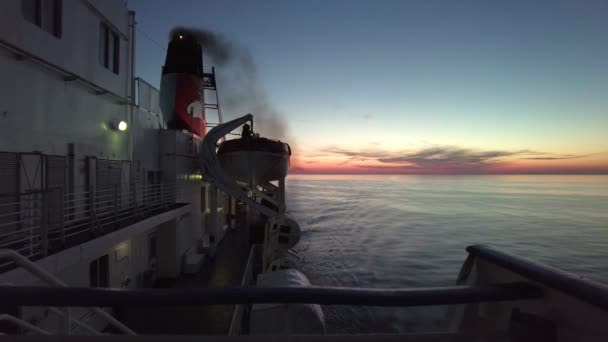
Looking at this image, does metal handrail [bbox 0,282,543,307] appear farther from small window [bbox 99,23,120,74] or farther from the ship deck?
small window [bbox 99,23,120,74]

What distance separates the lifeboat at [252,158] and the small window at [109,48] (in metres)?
5.86

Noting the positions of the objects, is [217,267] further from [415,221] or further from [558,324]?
[415,221]

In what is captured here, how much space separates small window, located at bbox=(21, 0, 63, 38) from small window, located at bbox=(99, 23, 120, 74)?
1.59 meters

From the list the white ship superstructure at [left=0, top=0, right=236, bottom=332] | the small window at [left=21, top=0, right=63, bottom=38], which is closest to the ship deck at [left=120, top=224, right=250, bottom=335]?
the white ship superstructure at [left=0, top=0, right=236, bottom=332]

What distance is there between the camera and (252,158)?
13.4 metres

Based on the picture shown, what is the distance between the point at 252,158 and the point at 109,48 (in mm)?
6679

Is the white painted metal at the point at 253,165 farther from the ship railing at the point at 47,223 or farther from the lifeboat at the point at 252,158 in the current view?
the ship railing at the point at 47,223

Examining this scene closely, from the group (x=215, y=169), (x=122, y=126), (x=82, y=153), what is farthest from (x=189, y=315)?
(x=215, y=169)

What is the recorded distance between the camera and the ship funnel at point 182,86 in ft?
47.8

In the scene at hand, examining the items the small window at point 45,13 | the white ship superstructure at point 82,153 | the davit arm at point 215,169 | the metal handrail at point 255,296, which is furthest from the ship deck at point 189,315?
the small window at point 45,13

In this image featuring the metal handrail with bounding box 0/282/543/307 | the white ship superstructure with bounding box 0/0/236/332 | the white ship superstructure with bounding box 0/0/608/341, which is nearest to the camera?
the metal handrail with bounding box 0/282/543/307

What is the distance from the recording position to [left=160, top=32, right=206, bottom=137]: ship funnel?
14578 millimetres

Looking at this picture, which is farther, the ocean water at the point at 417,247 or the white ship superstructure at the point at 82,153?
the ocean water at the point at 417,247

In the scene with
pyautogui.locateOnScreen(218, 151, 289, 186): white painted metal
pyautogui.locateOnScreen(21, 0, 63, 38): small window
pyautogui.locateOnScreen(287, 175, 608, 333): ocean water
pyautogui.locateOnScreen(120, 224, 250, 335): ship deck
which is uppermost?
pyautogui.locateOnScreen(21, 0, 63, 38): small window
